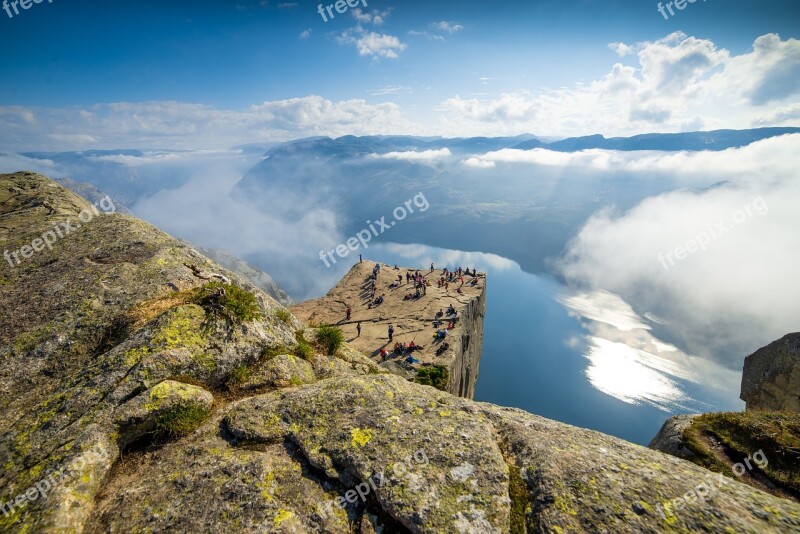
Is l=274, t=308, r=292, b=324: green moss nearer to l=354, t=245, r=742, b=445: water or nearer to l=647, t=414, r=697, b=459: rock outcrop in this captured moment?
l=647, t=414, r=697, b=459: rock outcrop

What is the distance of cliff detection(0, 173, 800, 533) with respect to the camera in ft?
19.3

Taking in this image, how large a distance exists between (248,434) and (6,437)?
14.6ft

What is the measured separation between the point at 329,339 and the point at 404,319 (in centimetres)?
3472

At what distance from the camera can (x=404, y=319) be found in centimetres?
4675

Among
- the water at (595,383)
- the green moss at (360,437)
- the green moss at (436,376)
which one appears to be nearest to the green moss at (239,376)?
the green moss at (360,437)

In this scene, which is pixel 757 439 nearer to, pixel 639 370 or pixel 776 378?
pixel 776 378

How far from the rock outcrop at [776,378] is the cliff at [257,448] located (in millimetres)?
25979

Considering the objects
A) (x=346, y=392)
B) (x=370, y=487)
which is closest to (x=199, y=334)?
(x=346, y=392)

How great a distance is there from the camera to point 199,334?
9172mm

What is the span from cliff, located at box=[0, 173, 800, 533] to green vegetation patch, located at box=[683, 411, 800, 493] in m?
4.43

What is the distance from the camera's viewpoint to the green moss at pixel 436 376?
105 feet

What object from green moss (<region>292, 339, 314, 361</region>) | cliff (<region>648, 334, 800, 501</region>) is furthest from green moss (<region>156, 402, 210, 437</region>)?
cliff (<region>648, 334, 800, 501</region>)

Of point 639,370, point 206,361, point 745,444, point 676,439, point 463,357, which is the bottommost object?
point 639,370

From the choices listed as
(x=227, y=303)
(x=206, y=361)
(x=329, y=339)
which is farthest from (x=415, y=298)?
(x=206, y=361)
